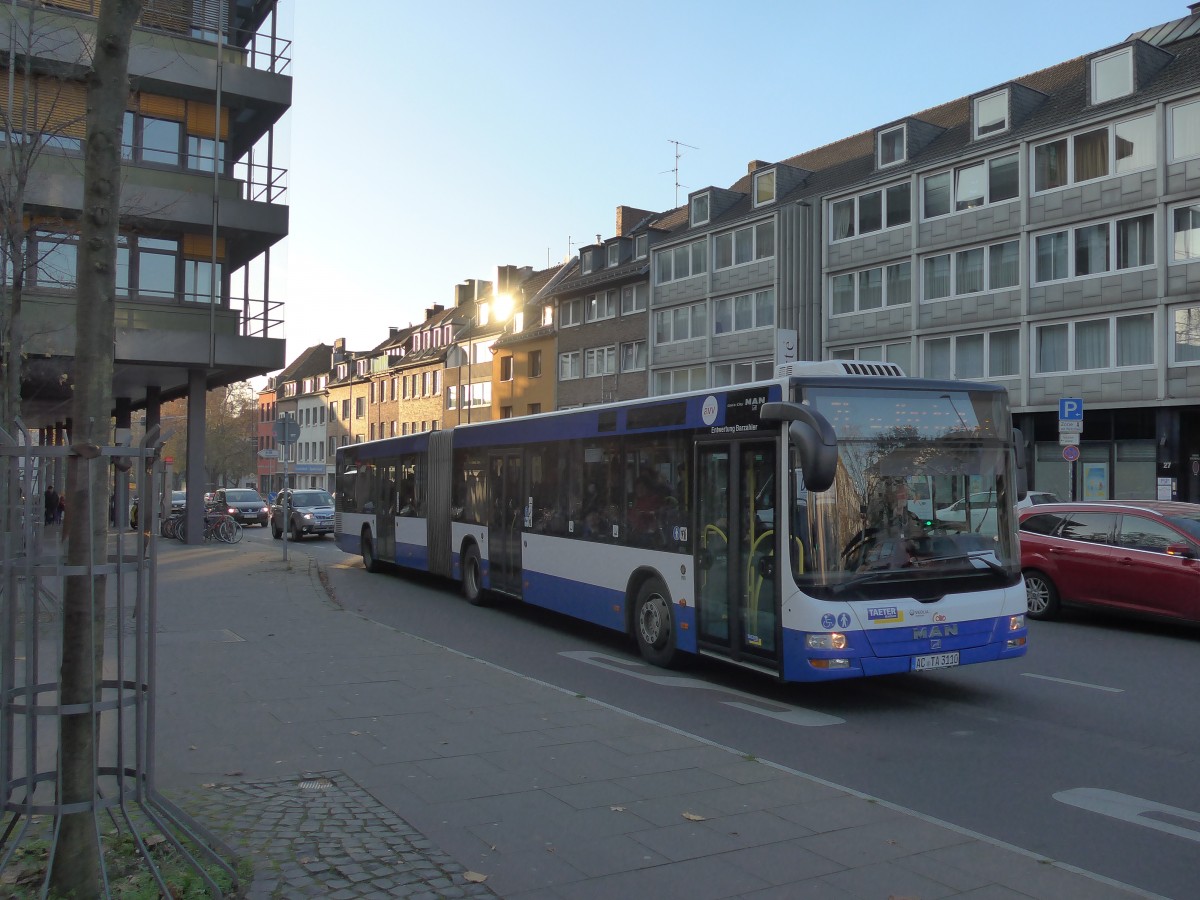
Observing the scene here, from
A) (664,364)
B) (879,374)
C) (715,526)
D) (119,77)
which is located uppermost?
(664,364)

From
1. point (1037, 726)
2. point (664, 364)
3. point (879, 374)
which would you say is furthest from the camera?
point (664, 364)

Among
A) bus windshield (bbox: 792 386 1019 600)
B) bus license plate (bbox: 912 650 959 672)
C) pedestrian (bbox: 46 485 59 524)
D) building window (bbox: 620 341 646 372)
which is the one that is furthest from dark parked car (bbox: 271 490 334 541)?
pedestrian (bbox: 46 485 59 524)

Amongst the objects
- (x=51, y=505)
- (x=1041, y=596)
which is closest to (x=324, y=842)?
(x=51, y=505)

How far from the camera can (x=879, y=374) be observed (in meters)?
9.53

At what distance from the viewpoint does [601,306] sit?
182ft

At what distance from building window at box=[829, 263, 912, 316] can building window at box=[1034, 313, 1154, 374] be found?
562 centimetres

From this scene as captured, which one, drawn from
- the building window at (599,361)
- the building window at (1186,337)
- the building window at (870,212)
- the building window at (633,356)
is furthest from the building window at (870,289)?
the building window at (599,361)

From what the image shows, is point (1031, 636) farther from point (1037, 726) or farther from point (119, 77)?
point (119, 77)

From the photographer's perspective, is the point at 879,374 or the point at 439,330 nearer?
the point at 879,374

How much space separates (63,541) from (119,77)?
1943 mm

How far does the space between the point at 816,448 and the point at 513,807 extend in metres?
3.60

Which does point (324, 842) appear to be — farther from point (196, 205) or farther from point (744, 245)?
point (744, 245)

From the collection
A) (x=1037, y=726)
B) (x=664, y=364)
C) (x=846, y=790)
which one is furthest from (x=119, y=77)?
(x=664, y=364)

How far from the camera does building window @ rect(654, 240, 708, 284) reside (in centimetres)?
4812
